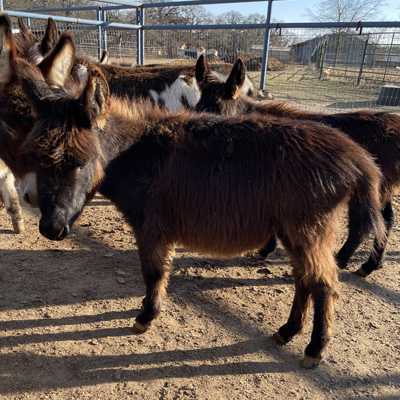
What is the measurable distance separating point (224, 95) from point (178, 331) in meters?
2.94

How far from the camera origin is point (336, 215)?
2.50 meters

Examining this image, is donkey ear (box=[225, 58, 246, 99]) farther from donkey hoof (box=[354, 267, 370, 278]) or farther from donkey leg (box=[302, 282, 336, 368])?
→ donkey leg (box=[302, 282, 336, 368])

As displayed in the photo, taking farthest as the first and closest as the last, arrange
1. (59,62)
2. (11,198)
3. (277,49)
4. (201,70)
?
(277,49)
(201,70)
(11,198)
(59,62)

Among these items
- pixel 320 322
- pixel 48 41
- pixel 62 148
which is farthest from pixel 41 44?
pixel 320 322

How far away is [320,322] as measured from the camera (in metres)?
2.70

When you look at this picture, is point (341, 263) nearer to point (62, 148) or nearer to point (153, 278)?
point (153, 278)

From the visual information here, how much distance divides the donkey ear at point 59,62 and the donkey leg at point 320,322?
8.87 ft

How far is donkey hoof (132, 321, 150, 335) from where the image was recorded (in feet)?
9.94

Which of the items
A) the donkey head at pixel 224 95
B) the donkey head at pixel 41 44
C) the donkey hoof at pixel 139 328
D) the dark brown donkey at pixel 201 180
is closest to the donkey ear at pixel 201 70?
the donkey head at pixel 224 95

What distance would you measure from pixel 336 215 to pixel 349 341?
1269 millimetres

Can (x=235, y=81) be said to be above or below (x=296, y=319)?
above

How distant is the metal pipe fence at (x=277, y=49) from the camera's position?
866 centimetres

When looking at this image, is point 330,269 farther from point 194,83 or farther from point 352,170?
point 194,83

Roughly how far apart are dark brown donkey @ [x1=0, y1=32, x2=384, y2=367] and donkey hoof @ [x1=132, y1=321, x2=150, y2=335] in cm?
1
